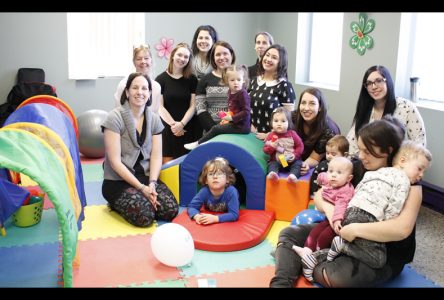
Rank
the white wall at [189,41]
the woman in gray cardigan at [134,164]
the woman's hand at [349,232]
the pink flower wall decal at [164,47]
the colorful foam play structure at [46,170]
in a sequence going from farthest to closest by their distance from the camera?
1. the pink flower wall decal at [164,47]
2. the white wall at [189,41]
3. the woman in gray cardigan at [134,164]
4. the woman's hand at [349,232]
5. the colorful foam play structure at [46,170]

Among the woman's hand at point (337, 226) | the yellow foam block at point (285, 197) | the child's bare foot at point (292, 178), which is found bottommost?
the yellow foam block at point (285, 197)

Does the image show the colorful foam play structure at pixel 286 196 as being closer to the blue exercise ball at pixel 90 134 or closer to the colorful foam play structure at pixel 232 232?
the colorful foam play structure at pixel 232 232

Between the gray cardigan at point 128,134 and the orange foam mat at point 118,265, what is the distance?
0.70 m

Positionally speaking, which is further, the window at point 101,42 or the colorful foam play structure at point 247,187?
the window at point 101,42

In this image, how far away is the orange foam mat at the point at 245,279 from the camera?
282 cm

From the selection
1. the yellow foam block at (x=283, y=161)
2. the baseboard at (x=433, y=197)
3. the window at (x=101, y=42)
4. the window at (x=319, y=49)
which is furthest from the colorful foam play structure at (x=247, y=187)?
the window at (x=101, y=42)

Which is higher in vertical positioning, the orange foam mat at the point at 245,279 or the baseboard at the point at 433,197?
the baseboard at the point at 433,197

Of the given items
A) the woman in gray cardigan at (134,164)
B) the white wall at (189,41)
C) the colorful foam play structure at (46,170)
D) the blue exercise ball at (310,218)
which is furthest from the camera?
the white wall at (189,41)

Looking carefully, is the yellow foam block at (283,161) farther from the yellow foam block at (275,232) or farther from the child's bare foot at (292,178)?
the yellow foam block at (275,232)

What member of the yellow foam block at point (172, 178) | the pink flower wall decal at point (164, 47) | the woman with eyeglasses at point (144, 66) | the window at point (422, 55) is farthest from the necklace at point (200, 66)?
the pink flower wall decal at point (164, 47)

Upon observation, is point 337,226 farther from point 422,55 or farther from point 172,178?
point 422,55

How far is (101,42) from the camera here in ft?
22.4

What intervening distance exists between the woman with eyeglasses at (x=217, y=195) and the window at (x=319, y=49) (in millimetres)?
3207
